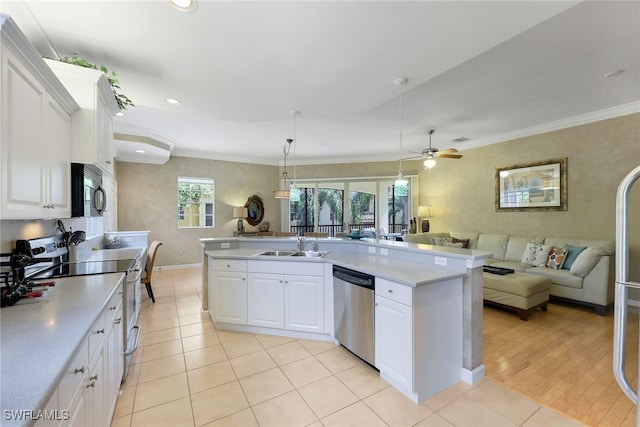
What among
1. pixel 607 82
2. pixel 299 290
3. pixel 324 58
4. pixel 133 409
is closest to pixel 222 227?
pixel 299 290

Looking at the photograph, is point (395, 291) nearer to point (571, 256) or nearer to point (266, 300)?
point (266, 300)

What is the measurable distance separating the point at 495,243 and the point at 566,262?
3.83 feet

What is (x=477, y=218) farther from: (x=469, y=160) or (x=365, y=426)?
(x=365, y=426)

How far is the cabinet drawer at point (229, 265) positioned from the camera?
295 centimetres

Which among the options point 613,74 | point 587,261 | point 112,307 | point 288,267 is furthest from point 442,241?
point 112,307

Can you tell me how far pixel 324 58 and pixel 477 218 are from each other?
16.6ft

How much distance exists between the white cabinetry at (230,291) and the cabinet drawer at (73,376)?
5.92ft

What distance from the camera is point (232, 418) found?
176 cm

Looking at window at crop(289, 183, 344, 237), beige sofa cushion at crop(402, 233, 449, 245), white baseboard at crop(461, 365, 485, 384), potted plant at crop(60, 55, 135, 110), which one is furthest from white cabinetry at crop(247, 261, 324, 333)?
window at crop(289, 183, 344, 237)

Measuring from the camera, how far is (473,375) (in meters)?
2.12

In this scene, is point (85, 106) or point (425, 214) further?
point (425, 214)

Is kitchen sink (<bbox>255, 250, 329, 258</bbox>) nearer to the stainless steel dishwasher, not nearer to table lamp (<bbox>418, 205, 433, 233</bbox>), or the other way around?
the stainless steel dishwasher

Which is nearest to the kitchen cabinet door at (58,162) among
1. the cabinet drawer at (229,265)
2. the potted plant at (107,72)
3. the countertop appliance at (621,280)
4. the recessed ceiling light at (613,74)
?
the potted plant at (107,72)

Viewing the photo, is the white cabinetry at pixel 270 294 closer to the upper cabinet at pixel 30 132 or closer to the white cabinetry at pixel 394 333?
the white cabinetry at pixel 394 333
